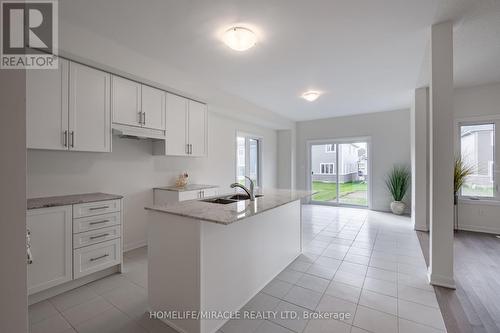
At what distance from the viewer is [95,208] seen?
247cm

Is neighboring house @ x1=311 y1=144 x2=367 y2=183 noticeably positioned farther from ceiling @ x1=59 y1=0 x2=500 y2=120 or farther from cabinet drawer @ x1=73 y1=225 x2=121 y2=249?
cabinet drawer @ x1=73 y1=225 x2=121 y2=249

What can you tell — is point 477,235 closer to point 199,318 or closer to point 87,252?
point 199,318

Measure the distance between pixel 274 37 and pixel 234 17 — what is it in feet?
Result: 1.81

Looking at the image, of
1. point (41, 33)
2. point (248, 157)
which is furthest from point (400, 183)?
point (41, 33)

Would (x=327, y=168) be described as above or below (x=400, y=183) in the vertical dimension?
above

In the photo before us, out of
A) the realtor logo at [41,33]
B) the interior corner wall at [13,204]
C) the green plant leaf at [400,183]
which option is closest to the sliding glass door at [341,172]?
the green plant leaf at [400,183]

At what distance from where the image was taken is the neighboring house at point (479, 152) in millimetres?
4227

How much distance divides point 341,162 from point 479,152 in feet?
9.66

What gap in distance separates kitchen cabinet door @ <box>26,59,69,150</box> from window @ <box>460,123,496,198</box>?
6.45 m

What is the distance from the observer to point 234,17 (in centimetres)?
218

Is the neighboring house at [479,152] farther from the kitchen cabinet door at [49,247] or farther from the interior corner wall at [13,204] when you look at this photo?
the kitchen cabinet door at [49,247]

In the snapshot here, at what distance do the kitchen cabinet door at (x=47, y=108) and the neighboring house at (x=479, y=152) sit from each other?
648 centimetres

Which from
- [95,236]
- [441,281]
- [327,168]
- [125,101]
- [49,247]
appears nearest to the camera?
[49,247]

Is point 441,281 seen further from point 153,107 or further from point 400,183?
point 153,107
